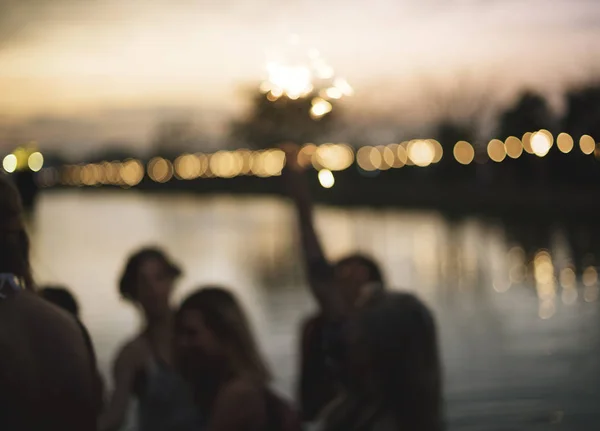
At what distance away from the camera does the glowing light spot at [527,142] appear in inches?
3666

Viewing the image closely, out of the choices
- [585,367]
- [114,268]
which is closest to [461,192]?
[114,268]

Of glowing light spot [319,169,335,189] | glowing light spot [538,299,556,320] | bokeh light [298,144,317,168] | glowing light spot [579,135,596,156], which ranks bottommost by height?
glowing light spot [538,299,556,320]

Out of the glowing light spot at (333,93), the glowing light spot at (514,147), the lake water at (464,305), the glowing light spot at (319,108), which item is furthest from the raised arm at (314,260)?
the glowing light spot at (514,147)

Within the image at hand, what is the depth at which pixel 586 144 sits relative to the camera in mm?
81062

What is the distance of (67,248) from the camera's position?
5831 centimetres

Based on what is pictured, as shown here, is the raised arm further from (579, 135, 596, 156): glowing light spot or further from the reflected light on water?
(579, 135, 596, 156): glowing light spot

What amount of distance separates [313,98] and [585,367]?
479 inches

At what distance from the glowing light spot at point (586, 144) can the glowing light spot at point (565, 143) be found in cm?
158

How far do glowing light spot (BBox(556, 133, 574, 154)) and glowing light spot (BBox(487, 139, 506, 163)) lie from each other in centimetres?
1409

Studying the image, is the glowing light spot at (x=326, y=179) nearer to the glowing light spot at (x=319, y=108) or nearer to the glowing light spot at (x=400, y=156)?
the glowing light spot at (x=319, y=108)

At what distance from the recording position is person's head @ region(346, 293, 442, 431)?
3174mm

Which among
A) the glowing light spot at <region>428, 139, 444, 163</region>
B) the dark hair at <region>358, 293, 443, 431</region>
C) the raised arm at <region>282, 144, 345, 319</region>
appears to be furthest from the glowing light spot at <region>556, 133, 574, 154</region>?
the dark hair at <region>358, 293, 443, 431</region>

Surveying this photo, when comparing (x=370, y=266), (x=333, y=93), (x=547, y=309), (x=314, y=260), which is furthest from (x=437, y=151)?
(x=314, y=260)

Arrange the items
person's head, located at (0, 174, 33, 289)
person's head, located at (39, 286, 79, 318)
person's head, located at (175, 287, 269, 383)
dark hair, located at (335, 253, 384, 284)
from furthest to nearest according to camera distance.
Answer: dark hair, located at (335, 253, 384, 284)
person's head, located at (39, 286, 79, 318)
person's head, located at (175, 287, 269, 383)
person's head, located at (0, 174, 33, 289)
